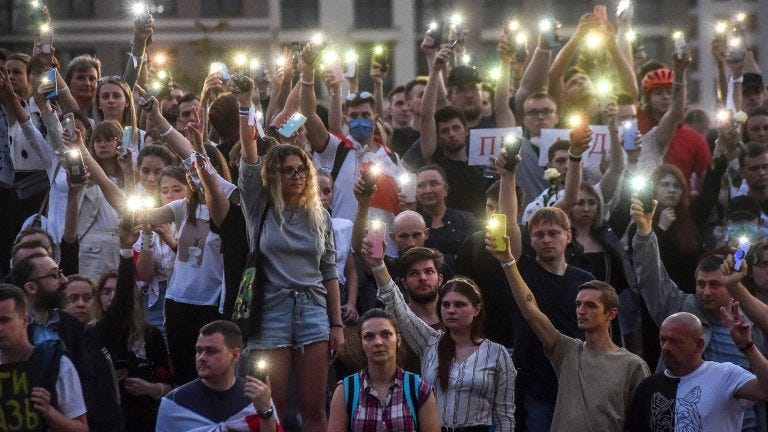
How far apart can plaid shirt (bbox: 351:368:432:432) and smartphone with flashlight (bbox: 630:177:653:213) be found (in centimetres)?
224

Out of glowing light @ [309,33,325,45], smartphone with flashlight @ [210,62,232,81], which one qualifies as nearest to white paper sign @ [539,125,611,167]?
glowing light @ [309,33,325,45]

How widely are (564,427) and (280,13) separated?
53.2 metres

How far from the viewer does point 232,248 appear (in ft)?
27.9

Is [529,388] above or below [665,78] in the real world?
below

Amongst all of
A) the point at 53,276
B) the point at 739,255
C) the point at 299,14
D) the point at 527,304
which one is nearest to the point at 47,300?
the point at 53,276

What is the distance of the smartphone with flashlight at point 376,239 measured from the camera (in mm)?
8523

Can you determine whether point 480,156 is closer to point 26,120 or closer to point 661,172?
point 661,172

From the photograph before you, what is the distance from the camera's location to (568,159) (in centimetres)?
973

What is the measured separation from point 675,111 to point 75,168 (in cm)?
504

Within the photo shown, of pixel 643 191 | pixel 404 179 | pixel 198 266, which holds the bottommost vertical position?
pixel 198 266

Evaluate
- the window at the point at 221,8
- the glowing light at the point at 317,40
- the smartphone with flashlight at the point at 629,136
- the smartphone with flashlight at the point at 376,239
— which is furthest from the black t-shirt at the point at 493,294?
the window at the point at 221,8

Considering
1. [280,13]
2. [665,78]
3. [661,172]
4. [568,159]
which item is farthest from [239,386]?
[280,13]

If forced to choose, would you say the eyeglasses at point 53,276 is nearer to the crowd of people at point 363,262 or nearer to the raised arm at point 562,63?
the crowd of people at point 363,262

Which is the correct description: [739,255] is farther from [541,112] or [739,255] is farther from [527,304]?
[541,112]
